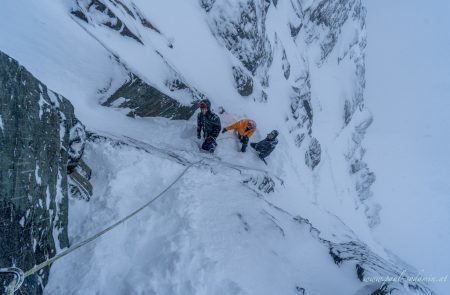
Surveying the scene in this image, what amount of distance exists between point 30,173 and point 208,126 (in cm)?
558

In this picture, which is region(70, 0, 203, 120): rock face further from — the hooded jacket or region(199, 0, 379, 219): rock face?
region(199, 0, 379, 219): rock face

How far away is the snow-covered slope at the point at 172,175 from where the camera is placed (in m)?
4.84

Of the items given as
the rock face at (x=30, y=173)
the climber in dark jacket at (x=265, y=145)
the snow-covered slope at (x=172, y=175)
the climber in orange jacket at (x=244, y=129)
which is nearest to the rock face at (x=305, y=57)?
the snow-covered slope at (x=172, y=175)

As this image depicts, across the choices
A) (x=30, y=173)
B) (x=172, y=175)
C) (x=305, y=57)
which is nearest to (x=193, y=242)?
(x=172, y=175)

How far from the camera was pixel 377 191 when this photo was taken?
1858 inches

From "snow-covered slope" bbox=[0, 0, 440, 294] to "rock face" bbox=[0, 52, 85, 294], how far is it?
1.67 feet

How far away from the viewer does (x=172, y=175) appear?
259 inches

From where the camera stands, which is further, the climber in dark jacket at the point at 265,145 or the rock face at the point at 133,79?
the climber in dark jacket at the point at 265,145

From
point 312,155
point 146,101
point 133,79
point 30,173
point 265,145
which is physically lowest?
point 30,173

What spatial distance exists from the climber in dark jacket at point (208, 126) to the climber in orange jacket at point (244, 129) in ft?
3.81

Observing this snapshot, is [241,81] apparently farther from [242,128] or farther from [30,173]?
[30,173]

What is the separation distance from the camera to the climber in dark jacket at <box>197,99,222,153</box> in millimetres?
8936

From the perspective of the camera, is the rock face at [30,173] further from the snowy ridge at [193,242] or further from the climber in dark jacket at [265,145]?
the climber in dark jacket at [265,145]

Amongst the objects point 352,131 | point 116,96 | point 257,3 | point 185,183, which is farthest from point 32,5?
point 352,131
